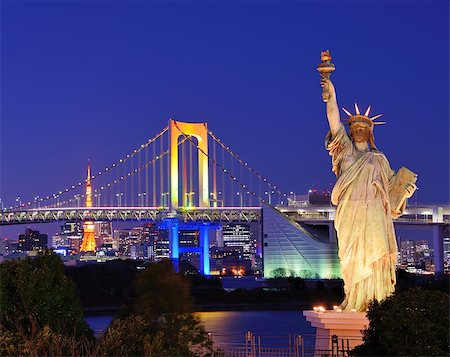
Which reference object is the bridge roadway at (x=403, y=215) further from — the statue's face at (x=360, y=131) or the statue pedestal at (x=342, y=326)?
the statue pedestal at (x=342, y=326)

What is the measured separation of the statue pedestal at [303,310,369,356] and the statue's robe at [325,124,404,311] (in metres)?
0.27

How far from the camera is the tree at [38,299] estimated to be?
10164mm

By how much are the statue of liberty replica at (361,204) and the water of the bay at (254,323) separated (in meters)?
11.0

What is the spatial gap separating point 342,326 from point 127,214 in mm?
49751

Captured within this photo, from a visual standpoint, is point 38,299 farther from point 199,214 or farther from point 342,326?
point 199,214

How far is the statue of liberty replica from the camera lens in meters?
10.1

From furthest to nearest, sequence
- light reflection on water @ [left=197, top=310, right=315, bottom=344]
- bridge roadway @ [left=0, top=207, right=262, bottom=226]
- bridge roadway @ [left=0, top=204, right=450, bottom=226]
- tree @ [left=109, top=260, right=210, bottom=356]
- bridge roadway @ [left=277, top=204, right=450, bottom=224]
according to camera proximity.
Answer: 1. bridge roadway @ [left=0, top=207, right=262, bottom=226]
2. bridge roadway @ [left=0, top=204, right=450, bottom=226]
3. bridge roadway @ [left=277, top=204, right=450, bottom=224]
4. light reflection on water @ [left=197, top=310, right=315, bottom=344]
5. tree @ [left=109, top=260, right=210, bottom=356]

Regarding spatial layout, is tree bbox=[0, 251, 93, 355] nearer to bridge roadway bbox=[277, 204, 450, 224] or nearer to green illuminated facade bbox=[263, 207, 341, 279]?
green illuminated facade bbox=[263, 207, 341, 279]

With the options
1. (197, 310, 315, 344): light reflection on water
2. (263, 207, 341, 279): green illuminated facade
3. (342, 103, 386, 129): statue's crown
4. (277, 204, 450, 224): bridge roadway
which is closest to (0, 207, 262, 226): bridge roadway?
(277, 204, 450, 224): bridge roadway

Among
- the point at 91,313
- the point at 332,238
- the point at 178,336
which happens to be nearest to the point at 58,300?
the point at 178,336

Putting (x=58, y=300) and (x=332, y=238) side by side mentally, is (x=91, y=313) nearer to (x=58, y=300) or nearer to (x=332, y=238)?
(x=332, y=238)

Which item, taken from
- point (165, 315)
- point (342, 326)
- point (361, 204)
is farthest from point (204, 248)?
point (165, 315)

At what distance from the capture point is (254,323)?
3139 centimetres

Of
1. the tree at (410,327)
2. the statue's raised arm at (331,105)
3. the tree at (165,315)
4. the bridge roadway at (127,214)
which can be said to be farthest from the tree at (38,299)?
the bridge roadway at (127,214)
